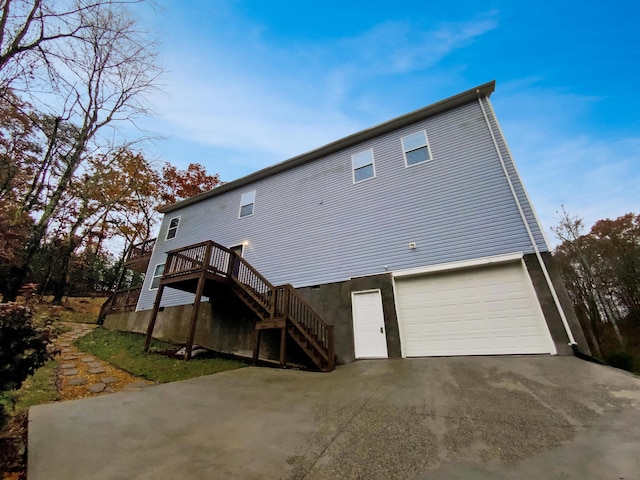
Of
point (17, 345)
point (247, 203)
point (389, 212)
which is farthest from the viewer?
point (247, 203)

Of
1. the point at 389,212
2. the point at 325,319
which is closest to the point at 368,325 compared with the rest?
the point at 325,319

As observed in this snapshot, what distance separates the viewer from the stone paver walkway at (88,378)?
4.93m

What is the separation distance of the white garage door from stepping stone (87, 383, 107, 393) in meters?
7.10

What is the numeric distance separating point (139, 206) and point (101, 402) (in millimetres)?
→ 20998

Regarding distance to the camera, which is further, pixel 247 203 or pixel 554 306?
pixel 247 203

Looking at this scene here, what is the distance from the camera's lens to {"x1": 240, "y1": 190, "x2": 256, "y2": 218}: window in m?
11.6

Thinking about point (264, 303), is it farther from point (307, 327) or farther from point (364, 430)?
point (364, 430)

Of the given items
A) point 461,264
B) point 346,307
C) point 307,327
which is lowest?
point 307,327

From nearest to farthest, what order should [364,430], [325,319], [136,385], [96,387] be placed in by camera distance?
1. [364,430]
2. [96,387]
3. [136,385]
4. [325,319]

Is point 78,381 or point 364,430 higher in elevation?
point 78,381

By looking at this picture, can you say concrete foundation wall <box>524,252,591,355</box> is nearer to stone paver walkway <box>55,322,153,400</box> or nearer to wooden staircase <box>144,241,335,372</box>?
wooden staircase <box>144,241,335,372</box>

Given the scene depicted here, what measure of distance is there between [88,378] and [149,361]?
1.58 metres

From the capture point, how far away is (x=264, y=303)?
7820 mm

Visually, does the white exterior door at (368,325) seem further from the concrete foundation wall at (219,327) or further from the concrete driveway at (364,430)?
the concrete foundation wall at (219,327)
